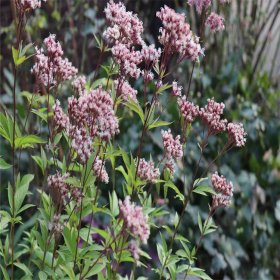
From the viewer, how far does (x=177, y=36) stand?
122 centimetres

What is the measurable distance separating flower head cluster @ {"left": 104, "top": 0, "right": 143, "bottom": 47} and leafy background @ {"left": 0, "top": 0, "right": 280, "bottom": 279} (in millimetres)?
1443

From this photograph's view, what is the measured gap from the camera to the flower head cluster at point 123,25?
4.29 feet

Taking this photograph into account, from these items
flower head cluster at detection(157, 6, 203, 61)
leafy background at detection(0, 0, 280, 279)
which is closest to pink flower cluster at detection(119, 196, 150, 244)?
flower head cluster at detection(157, 6, 203, 61)

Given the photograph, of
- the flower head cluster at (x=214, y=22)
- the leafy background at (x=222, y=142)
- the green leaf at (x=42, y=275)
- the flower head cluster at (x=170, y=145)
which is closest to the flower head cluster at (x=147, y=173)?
the flower head cluster at (x=170, y=145)

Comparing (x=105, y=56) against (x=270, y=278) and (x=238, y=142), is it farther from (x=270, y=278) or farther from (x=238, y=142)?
(x=238, y=142)

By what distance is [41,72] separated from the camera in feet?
4.52

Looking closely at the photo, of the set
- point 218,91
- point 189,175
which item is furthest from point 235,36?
point 189,175

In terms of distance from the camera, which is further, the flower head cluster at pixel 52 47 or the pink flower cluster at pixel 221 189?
the pink flower cluster at pixel 221 189

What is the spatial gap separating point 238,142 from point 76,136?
0.54 m

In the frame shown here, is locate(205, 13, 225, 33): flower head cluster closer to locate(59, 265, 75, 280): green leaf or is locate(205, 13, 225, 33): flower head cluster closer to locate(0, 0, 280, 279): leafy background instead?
locate(59, 265, 75, 280): green leaf

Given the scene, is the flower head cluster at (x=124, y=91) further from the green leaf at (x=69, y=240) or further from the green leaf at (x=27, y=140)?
the green leaf at (x=69, y=240)

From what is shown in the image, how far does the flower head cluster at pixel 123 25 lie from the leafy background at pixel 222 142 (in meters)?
1.44

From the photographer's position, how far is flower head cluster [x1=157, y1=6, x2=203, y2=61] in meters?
1.21

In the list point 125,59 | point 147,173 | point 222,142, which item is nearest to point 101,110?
point 125,59
